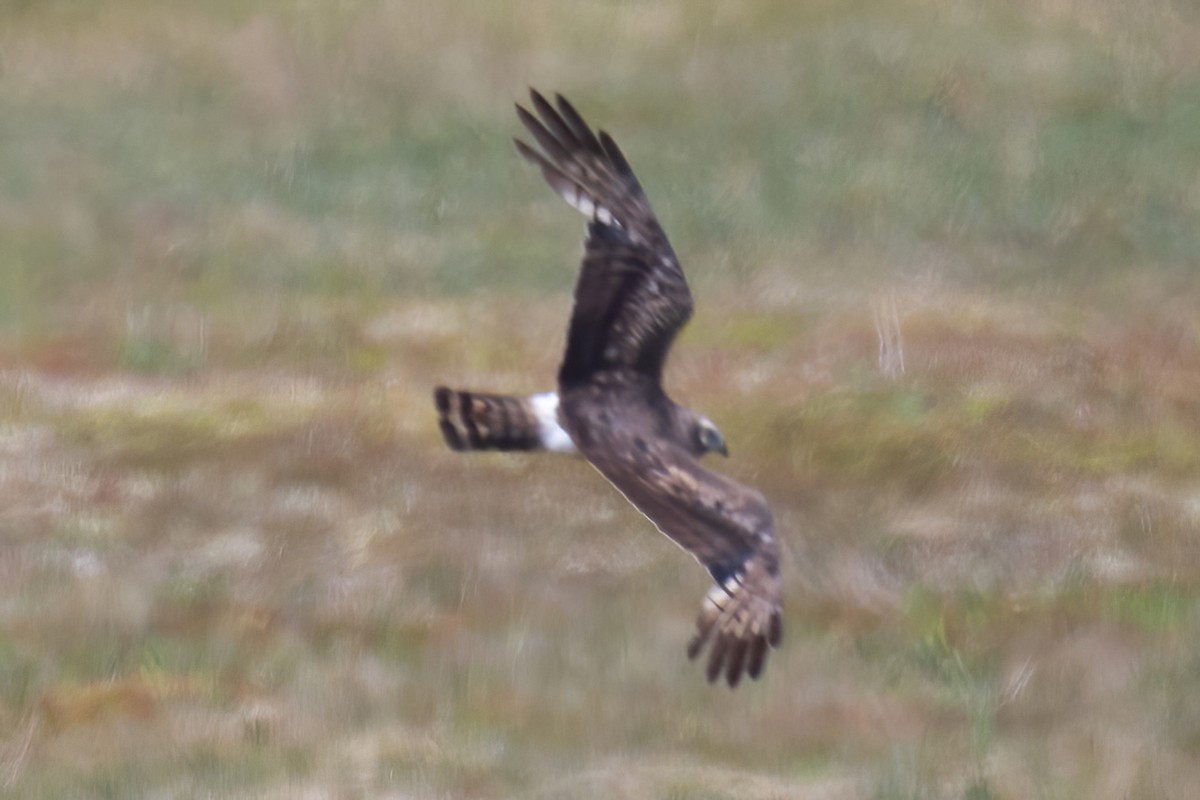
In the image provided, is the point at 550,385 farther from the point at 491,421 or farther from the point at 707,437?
the point at 707,437

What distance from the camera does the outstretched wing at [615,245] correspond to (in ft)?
10.9

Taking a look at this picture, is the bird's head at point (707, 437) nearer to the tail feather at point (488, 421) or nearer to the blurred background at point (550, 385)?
the blurred background at point (550, 385)

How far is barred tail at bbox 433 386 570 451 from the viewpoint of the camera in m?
3.60

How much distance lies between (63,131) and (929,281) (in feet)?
8.33

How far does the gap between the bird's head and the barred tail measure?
349 mm

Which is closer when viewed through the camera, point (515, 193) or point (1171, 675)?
point (1171, 675)

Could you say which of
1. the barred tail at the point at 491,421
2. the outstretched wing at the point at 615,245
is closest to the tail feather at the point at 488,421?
the barred tail at the point at 491,421

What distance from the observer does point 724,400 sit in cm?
387

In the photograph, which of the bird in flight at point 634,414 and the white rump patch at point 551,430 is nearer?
the bird in flight at point 634,414

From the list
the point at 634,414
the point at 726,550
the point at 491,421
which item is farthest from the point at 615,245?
the point at 726,550

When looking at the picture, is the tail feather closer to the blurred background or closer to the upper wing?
the blurred background

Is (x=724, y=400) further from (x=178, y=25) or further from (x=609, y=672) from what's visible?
(x=178, y=25)

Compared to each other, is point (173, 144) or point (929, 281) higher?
point (929, 281)

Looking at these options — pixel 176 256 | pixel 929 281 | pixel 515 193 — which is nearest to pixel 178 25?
pixel 176 256
